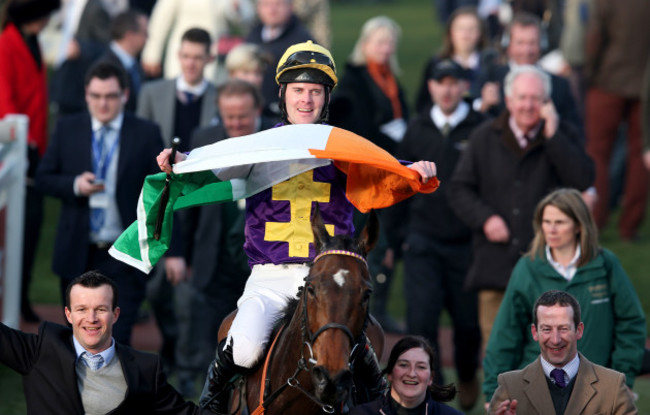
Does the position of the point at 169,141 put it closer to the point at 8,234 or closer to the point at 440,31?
the point at 8,234

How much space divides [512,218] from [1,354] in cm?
A: 406

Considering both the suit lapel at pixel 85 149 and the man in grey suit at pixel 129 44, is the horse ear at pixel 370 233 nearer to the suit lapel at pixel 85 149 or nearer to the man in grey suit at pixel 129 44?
the suit lapel at pixel 85 149

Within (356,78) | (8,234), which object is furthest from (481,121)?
(8,234)

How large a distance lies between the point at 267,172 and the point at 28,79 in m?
4.95

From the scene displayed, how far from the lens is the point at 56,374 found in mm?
5668

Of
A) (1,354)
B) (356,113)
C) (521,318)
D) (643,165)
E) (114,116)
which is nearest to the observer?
(1,354)

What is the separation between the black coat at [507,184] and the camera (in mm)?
8484

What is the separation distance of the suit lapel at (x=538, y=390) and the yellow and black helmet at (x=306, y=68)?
5.66ft

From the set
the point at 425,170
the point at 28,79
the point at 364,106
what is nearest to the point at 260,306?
the point at 425,170

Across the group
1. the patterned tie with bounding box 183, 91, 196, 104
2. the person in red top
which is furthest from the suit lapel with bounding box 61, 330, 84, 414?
the patterned tie with bounding box 183, 91, 196, 104

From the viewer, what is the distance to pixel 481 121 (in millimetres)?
9531

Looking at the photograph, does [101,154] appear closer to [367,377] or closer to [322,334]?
[367,377]

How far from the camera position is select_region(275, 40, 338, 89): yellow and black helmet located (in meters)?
5.80

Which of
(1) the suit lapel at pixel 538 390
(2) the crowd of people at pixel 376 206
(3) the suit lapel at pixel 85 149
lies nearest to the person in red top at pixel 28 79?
(2) the crowd of people at pixel 376 206
